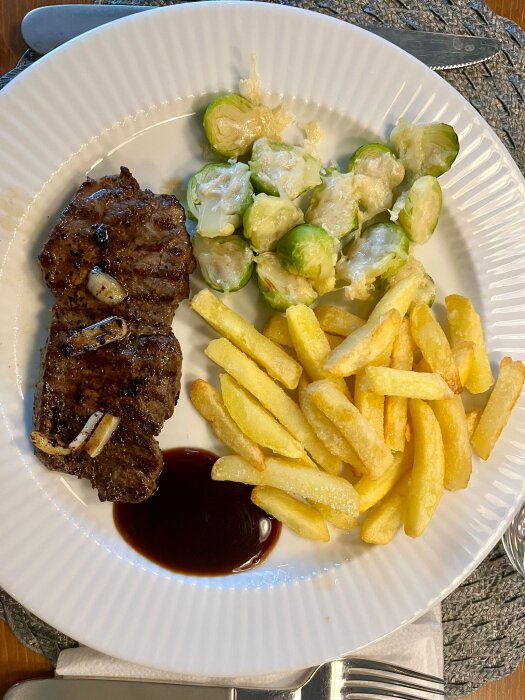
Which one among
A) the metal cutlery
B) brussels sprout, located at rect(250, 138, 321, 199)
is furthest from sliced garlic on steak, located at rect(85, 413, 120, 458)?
brussels sprout, located at rect(250, 138, 321, 199)

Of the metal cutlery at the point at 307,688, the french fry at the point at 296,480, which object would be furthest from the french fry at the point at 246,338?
the metal cutlery at the point at 307,688

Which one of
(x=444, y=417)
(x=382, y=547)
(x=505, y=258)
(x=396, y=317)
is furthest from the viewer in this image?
(x=505, y=258)

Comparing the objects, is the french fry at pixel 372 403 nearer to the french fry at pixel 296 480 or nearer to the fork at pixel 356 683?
the french fry at pixel 296 480

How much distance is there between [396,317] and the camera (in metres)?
2.89

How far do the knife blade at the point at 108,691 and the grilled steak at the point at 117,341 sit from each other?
3.81 feet

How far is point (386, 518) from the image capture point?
3.09 meters

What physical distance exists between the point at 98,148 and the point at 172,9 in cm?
85

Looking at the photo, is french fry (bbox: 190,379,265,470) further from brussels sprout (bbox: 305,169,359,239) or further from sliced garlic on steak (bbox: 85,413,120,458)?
brussels sprout (bbox: 305,169,359,239)

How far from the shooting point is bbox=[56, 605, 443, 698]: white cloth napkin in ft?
10.7

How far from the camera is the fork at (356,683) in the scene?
3.30 m

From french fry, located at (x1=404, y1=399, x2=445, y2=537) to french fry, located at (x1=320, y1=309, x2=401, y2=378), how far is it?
0.43 m

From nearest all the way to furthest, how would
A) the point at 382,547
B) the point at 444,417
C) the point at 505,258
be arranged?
the point at 444,417
the point at 382,547
the point at 505,258

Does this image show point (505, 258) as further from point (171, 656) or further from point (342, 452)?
point (171, 656)

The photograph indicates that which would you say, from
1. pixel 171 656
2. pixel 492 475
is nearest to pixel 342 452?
pixel 492 475
